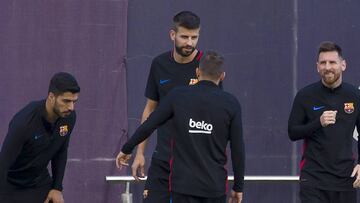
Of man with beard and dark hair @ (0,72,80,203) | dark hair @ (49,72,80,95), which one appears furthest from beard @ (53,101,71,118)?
dark hair @ (49,72,80,95)

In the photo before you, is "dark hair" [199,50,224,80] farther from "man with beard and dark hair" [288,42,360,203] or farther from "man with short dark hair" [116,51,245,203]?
"man with beard and dark hair" [288,42,360,203]

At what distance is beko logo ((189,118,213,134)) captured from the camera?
7363 millimetres

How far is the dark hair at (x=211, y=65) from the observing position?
743cm

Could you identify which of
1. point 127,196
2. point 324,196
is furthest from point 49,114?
point 324,196

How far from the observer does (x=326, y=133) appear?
848 centimetres

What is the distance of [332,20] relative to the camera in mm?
10281

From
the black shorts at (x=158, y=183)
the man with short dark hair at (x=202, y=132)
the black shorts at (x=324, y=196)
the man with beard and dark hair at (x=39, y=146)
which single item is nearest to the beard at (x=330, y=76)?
the black shorts at (x=324, y=196)

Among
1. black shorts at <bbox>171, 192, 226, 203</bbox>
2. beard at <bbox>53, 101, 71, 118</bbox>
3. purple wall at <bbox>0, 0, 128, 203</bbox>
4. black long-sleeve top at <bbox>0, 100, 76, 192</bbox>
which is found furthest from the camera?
purple wall at <bbox>0, 0, 128, 203</bbox>

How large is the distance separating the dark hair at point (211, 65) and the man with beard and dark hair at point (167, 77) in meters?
0.64

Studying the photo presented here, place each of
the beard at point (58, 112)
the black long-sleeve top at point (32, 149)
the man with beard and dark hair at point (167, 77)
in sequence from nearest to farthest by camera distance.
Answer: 1. the black long-sleeve top at point (32, 149)
2. the beard at point (58, 112)
3. the man with beard and dark hair at point (167, 77)

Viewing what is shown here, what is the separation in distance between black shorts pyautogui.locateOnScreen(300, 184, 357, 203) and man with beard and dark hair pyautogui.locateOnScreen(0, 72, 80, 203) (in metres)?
2.05

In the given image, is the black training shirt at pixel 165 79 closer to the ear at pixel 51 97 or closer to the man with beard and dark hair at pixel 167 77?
the man with beard and dark hair at pixel 167 77

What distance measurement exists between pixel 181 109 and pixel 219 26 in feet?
9.52

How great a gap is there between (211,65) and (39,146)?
1580 mm
